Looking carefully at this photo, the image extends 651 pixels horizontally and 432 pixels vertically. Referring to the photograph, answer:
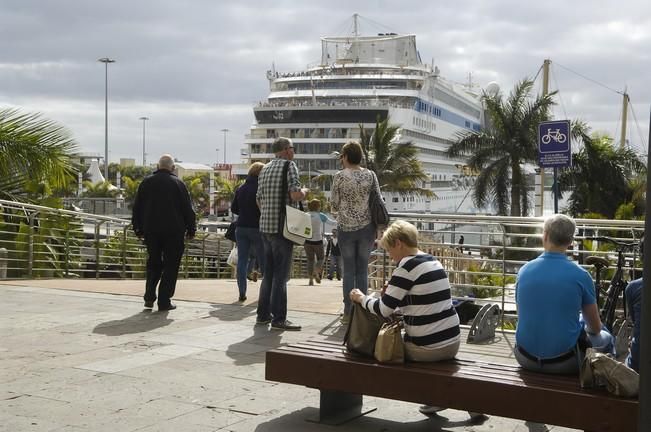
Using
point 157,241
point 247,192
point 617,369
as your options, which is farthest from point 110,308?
point 617,369

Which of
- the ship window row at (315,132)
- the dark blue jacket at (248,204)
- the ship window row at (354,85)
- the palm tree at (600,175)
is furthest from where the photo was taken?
the ship window row at (354,85)

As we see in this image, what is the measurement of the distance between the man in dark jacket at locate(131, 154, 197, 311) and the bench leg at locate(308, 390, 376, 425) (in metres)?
4.18

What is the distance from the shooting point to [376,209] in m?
7.54

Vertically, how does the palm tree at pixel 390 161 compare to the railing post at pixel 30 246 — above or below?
above

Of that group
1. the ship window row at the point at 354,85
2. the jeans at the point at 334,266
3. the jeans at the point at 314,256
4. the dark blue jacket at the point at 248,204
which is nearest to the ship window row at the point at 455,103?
the ship window row at the point at 354,85

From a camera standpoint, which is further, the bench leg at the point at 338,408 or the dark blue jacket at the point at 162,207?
the dark blue jacket at the point at 162,207

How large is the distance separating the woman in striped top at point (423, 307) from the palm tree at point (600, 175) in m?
33.9

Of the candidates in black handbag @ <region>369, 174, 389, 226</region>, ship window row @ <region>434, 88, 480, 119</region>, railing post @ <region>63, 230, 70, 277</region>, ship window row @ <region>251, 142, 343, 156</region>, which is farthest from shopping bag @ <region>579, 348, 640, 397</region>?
ship window row @ <region>434, 88, 480, 119</region>

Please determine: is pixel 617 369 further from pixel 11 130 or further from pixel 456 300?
pixel 11 130

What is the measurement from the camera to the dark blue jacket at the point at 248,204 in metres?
9.27

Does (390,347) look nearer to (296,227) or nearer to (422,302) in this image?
(422,302)

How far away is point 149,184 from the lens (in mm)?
8891

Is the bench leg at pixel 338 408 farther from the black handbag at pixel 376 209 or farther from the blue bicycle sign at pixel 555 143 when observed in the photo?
the blue bicycle sign at pixel 555 143

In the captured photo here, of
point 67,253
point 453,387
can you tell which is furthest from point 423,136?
point 453,387
